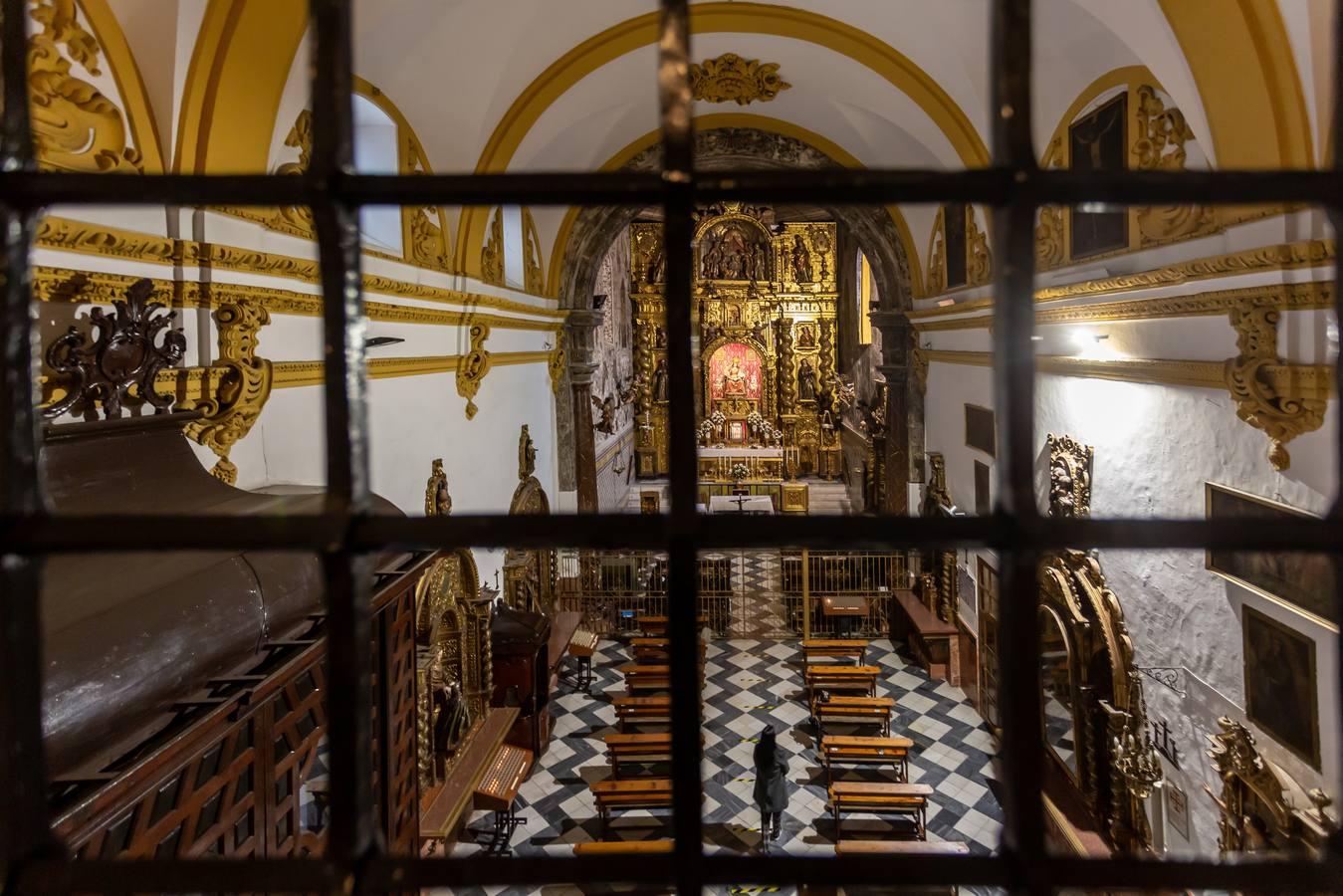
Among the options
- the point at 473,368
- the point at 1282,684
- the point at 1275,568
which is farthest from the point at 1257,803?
the point at 473,368

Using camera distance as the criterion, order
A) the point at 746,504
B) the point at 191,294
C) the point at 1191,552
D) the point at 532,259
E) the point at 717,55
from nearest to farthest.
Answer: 1. the point at 191,294
2. the point at 1191,552
3. the point at 717,55
4. the point at 532,259
5. the point at 746,504

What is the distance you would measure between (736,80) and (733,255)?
12125mm

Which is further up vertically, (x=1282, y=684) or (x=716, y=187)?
(x=716, y=187)

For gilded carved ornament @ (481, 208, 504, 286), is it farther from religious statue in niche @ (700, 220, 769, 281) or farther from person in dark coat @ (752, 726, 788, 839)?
religious statue in niche @ (700, 220, 769, 281)

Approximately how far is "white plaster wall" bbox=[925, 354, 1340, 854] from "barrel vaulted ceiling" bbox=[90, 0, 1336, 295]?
1424mm

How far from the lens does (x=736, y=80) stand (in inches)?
354

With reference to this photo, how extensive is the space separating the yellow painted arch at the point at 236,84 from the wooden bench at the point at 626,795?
5.81 meters

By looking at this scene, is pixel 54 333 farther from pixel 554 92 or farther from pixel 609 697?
pixel 609 697

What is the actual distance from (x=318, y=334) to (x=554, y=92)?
4.39m

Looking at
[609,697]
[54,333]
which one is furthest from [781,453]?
[54,333]

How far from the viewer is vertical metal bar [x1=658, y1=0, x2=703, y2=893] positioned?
833mm

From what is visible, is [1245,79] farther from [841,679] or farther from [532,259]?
[532,259]

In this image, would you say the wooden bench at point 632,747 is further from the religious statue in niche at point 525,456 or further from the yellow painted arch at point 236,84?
the yellow painted arch at point 236,84

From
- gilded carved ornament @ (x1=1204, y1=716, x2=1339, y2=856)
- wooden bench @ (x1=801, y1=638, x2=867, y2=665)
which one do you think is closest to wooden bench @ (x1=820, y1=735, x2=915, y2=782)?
wooden bench @ (x1=801, y1=638, x2=867, y2=665)
